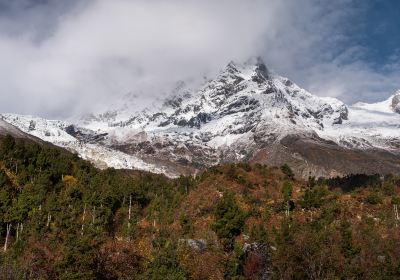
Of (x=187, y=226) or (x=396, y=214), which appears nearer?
(x=187, y=226)

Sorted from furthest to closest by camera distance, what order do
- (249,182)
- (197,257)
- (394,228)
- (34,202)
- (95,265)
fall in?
(249,182) → (34,202) → (394,228) → (197,257) → (95,265)

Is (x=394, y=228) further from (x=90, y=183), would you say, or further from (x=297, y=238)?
(x=90, y=183)

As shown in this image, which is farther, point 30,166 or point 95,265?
point 30,166

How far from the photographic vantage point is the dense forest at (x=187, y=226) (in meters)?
67.1

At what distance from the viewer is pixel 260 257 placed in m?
78.2

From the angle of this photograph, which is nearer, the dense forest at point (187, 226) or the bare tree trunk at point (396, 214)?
the dense forest at point (187, 226)

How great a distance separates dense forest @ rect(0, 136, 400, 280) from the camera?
2643 inches

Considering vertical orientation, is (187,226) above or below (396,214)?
below

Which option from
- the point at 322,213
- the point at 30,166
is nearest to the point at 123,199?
→ the point at 30,166

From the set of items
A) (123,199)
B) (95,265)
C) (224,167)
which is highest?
(224,167)

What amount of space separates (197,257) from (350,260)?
76.1 feet

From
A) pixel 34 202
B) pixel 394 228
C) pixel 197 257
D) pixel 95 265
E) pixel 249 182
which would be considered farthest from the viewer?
pixel 249 182

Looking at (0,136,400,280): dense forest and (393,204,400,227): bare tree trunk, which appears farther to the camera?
(393,204,400,227): bare tree trunk

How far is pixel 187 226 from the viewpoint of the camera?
102 metres
